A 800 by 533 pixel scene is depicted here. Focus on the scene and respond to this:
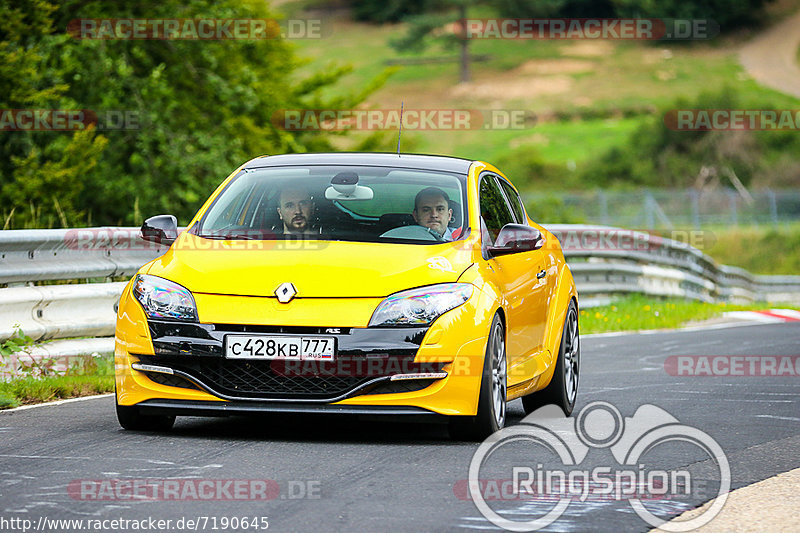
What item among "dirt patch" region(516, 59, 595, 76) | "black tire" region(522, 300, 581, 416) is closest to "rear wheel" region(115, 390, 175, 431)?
"black tire" region(522, 300, 581, 416)

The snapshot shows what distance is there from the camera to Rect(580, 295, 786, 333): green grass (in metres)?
18.1

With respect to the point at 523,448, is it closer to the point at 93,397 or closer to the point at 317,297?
the point at 317,297

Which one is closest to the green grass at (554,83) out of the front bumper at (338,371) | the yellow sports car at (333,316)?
the yellow sports car at (333,316)

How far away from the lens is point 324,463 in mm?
6594

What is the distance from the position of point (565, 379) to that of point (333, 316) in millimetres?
2470

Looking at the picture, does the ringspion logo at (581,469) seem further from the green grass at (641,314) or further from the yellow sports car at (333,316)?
the green grass at (641,314)

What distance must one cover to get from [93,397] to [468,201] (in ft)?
9.07

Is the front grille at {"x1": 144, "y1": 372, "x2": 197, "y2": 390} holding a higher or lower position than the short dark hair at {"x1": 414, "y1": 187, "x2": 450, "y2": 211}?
lower

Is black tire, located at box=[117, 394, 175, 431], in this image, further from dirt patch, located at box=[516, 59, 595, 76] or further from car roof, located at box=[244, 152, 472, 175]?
dirt patch, located at box=[516, 59, 595, 76]

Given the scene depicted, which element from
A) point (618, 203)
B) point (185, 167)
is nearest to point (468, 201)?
point (185, 167)

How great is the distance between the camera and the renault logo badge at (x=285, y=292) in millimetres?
7141

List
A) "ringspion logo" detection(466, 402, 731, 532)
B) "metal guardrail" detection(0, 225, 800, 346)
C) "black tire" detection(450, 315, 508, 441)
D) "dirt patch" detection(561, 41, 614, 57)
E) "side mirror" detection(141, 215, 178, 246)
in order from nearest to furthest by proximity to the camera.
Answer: "ringspion logo" detection(466, 402, 731, 532) → "black tire" detection(450, 315, 508, 441) → "side mirror" detection(141, 215, 178, 246) → "metal guardrail" detection(0, 225, 800, 346) → "dirt patch" detection(561, 41, 614, 57)

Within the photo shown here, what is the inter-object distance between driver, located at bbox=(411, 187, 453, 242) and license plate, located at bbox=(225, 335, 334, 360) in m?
1.22

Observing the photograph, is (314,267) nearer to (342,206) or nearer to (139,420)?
(342,206)
